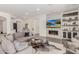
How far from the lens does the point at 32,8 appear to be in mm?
2119

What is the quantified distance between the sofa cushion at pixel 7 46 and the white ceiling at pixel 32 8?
2.14 feet

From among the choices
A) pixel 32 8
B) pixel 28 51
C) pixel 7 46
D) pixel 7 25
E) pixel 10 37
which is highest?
pixel 32 8

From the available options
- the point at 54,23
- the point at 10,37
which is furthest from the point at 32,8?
the point at 10,37

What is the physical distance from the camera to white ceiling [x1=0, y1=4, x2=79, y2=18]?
81.7 inches

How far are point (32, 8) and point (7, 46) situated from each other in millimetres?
1058

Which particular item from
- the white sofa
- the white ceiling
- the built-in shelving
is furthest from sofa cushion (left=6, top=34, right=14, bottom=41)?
the built-in shelving

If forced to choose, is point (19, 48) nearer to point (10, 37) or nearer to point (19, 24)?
point (10, 37)

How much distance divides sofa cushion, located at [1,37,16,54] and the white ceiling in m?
0.65

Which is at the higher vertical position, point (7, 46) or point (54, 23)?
point (54, 23)

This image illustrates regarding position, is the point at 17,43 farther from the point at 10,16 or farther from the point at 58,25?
the point at 58,25

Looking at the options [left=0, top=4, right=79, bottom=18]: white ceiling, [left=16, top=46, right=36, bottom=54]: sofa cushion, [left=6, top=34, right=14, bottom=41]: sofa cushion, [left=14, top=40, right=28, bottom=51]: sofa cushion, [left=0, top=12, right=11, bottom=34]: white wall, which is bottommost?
[left=16, top=46, right=36, bottom=54]: sofa cushion

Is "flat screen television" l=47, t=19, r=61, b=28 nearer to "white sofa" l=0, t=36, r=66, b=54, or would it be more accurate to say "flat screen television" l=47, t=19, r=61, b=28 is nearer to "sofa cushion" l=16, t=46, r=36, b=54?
"white sofa" l=0, t=36, r=66, b=54

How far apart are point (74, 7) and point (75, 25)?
0.41 m
